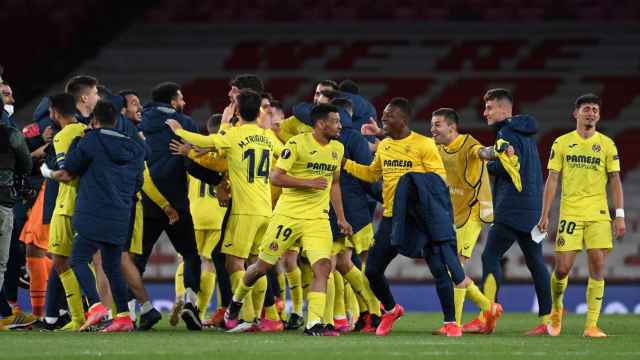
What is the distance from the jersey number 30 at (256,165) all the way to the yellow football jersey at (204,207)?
0.78 metres

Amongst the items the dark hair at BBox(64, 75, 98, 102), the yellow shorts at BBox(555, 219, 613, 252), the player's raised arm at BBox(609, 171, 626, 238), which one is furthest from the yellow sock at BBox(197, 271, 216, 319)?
the player's raised arm at BBox(609, 171, 626, 238)

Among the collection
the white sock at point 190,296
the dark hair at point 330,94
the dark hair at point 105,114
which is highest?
the dark hair at point 330,94

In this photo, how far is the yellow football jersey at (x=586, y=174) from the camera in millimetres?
12289

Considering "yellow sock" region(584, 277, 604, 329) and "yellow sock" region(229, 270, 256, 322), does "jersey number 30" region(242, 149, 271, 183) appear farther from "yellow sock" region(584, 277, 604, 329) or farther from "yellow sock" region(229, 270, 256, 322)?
"yellow sock" region(584, 277, 604, 329)

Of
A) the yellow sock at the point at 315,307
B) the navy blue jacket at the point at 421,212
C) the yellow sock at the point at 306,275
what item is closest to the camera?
the yellow sock at the point at 315,307

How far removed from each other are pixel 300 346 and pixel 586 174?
325cm

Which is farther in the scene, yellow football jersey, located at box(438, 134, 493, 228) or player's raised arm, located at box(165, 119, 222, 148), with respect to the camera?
yellow football jersey, located at box(438, 134, 493, 228)

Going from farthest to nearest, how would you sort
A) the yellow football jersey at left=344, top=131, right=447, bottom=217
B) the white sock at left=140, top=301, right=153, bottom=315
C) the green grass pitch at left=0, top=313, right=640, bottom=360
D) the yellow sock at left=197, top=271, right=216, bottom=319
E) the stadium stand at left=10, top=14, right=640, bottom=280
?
the stadium stand at left=10, top=14, right=640, bottom=280 → the yellow sock at left=197, top=271, right=216, bottom=319 → the white sock at left=140, top=301, right=153, bottom=315 → the yellow football jersey at left=344, top=131, right=447, bottom=217 → the green grass pitch at left=0, top=313, right=640, bottom=360

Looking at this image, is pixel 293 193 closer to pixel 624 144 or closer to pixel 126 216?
pixel 126 216

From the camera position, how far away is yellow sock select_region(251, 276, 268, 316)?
12.9m

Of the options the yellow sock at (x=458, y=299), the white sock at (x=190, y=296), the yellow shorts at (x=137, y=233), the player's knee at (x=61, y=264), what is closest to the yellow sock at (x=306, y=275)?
the white sock at (x=190, y=296)

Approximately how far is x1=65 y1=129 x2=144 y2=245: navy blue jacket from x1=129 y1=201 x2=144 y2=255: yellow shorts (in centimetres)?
76

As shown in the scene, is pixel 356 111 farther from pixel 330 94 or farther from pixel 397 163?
pixel 397 163

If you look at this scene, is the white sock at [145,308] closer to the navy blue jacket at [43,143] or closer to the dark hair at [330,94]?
the navy blue jacket at [43,143]
